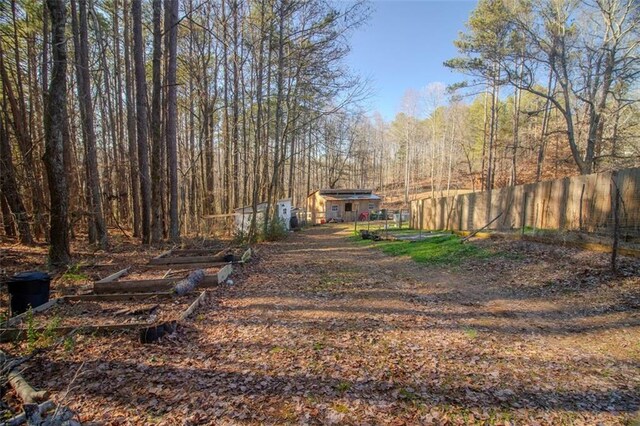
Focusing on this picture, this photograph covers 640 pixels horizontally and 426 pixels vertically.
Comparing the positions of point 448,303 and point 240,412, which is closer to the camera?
point 240,412

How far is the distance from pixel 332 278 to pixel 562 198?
7.12 m

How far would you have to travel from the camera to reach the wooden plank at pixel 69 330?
4285mm

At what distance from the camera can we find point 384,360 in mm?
4035

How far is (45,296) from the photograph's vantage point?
558 cm

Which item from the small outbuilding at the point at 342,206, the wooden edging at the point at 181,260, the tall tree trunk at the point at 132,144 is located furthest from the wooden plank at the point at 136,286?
the small outbuilding at the point at 342,206

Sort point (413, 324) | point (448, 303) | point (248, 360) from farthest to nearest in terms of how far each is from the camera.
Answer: point (448, 303) → point (413, 324) → point (248, 360)

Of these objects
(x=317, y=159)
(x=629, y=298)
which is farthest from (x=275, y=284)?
(x=317, y=159)

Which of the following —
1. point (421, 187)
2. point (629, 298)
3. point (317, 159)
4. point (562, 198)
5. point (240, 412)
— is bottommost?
point (240, 412)

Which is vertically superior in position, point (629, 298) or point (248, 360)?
point (629, 298)

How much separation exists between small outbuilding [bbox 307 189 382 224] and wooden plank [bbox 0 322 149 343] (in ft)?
104

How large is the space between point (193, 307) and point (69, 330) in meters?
1.72

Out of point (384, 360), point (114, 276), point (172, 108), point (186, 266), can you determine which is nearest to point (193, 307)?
point (114, 276)

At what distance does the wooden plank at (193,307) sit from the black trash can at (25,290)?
2424 millimetres

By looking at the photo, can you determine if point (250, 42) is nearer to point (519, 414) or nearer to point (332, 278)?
point (332, 278)
